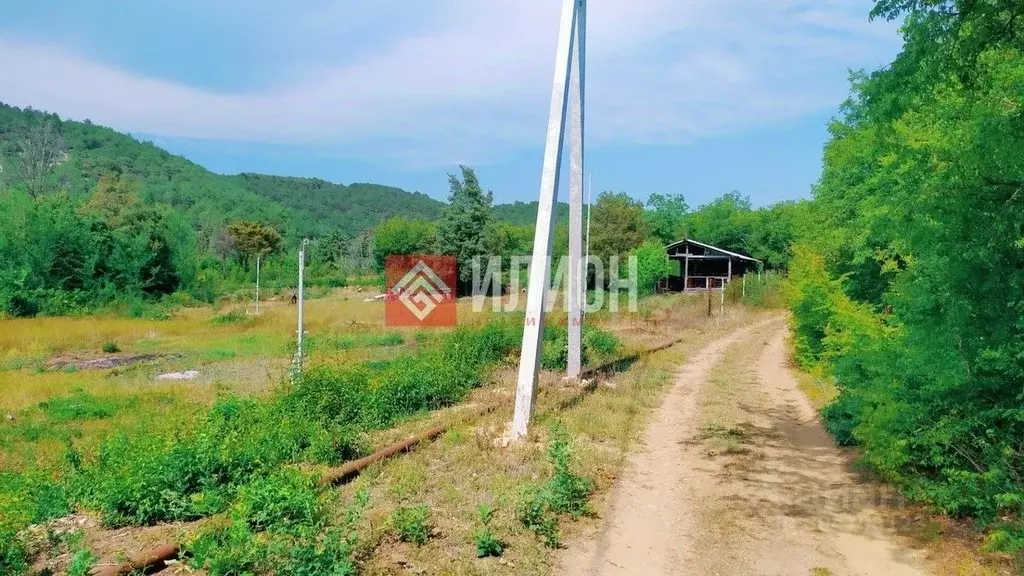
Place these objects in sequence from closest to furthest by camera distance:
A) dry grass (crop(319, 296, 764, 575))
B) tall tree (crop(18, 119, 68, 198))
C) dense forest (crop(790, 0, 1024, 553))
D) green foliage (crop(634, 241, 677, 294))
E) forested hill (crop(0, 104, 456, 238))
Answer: dry grass (crop(319, 296, 764, 575)), dense forest (crop(790, 0, 1024, 553)), green foliage (crop(634, 241, 677, 294)), tall tree (crop(18, 119, 68, 198)), forested hill (crop(0, 104, 456, 238))

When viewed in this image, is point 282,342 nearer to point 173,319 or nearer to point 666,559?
point 173,319

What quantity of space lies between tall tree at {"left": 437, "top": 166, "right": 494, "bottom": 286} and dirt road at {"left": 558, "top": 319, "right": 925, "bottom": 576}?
37301mm

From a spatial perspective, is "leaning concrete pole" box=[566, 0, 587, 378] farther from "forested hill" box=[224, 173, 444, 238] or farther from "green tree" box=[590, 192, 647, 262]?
"forested hill" box=[224, 173, 444, 238]

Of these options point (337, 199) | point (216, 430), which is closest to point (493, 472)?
point (216, 430)

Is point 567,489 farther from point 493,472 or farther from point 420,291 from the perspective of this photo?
point 420,291

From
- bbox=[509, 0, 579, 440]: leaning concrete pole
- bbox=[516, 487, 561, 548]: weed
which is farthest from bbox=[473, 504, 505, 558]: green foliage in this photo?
bbox=[509, 0, 579, 440]: leaning concrete pole

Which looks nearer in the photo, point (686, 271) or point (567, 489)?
point (567, 489)

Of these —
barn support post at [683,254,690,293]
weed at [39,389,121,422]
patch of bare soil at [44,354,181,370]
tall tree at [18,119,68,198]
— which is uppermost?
tall tree at [18,119,68,198]

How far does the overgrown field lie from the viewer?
5.05m

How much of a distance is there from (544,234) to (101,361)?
15137 mm

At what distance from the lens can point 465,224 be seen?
156ft

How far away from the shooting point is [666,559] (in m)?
5.18

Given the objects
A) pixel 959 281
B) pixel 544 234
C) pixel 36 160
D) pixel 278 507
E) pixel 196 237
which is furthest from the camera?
pixel 196 237

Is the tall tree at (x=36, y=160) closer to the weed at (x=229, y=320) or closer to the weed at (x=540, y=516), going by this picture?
the weed at (x=229, y=320)
